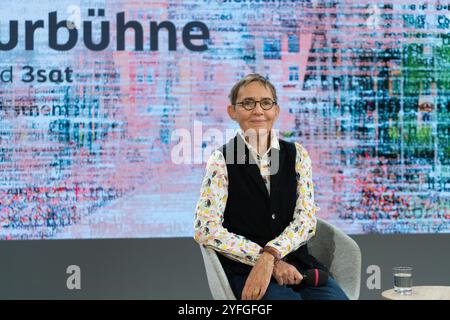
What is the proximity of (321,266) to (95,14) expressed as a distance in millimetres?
2200

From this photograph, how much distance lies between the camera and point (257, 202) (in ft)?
9.66

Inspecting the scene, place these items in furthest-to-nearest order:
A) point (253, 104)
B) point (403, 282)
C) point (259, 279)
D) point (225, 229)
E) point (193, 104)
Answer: point (193, 104), point (403, 282), point (253, 104), point (225, 229), point (259, 279)

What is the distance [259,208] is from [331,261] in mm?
487

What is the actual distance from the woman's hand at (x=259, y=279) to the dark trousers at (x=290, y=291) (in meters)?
0.04

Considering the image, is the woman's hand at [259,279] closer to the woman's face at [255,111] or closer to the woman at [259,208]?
the woman at [259,208]

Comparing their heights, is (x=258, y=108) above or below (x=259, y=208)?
above

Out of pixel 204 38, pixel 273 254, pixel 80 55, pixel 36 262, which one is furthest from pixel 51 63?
pixel 273 254

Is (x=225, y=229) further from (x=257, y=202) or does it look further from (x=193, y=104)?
(x=193, y=104)

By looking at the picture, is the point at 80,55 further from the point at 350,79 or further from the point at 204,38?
the point at 350,79

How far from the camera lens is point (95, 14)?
4320 millimetres

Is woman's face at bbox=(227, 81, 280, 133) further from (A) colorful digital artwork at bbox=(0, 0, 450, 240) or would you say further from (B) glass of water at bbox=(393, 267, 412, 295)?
(A) colorful digital artwork at bbox=(0, 0, 450, 240)

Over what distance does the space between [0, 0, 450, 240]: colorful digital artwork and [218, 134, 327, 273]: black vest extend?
4.43 ft

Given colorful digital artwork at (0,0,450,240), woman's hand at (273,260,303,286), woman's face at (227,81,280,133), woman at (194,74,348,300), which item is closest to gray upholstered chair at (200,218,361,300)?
woman at (194,74,348,300)

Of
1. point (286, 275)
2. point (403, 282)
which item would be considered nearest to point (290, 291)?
point (286, 275)
